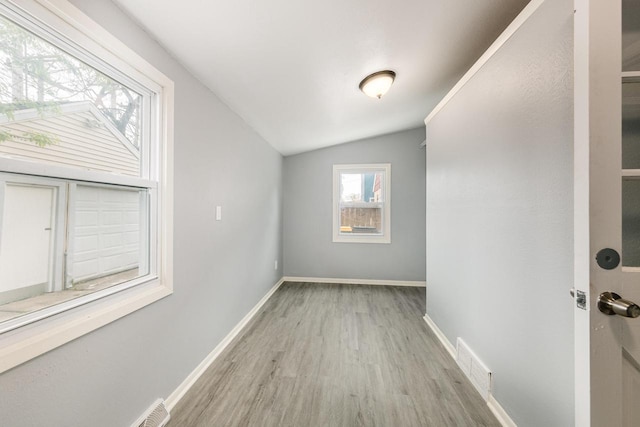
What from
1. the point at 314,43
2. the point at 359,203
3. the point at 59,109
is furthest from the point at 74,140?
the point at 359,203

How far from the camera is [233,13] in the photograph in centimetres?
121

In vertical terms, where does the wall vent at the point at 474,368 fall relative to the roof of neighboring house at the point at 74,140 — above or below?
below

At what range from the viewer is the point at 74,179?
3.34 ft

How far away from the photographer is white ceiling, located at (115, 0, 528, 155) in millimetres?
1235

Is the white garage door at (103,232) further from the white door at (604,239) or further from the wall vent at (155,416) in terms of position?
the white door at (604,239)

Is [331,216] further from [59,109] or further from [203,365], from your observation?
[59,109]

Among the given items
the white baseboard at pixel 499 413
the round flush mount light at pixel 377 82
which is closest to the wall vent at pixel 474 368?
the white baseboard at pixel 499 413

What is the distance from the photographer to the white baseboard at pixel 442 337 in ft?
6.57

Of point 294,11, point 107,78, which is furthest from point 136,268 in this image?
point 294,11

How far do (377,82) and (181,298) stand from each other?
7.56 ft

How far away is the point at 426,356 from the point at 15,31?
118 inches

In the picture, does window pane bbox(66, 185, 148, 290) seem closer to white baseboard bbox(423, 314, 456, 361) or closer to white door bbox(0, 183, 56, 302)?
white door bbox(0, 183, 56, 302)

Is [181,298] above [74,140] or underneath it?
underneath

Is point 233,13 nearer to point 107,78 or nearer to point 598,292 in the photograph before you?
point 107,78
